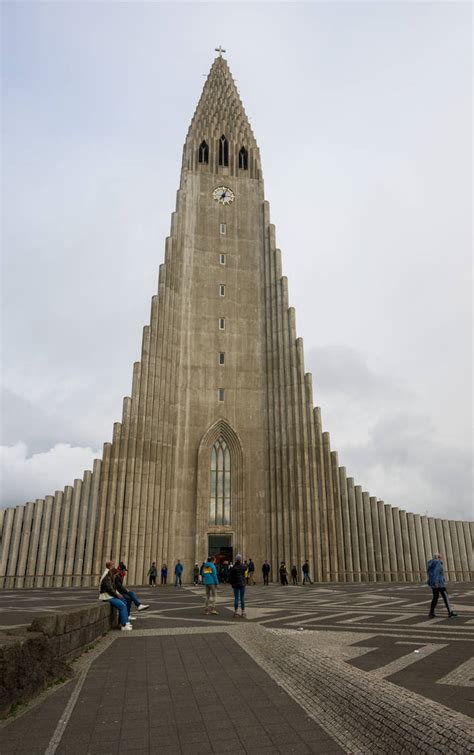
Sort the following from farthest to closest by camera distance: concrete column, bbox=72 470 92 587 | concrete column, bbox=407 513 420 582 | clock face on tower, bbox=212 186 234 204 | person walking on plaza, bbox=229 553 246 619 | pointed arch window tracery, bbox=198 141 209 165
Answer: pointed arch window tracery, bbox=198 141 209 165
clock face on tower, bbox=212 186 234 204
concrete column, bbox=407 513 420 582
concrete column, bbox=72 470 92 587
person walking on plaza, bbox=229 553 246 619

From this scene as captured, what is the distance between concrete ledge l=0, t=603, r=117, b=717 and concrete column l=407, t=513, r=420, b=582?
31.1 m

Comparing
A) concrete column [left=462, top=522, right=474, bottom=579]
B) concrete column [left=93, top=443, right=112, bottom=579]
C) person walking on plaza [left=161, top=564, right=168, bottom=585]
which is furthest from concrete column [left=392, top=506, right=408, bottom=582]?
concrete column [left=93, top=443, right=112, bottom=579]

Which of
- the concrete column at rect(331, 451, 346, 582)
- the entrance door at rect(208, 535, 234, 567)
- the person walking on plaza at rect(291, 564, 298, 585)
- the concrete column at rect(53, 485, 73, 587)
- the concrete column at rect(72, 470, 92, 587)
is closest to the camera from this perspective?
the concrete column at rect(72, 470, 92, 587)

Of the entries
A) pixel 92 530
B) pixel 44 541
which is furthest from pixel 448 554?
pixel 44 541

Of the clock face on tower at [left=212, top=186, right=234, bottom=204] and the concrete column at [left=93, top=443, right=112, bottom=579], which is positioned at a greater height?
the clock face on tower at [left=212, top=186, right=234, bottom=204]

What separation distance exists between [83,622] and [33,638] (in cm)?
244

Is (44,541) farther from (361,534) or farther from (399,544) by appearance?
(399,544)

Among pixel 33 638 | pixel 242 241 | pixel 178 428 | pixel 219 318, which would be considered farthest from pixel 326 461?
pixel 33 638

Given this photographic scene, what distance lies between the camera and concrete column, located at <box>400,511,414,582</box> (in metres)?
34.2

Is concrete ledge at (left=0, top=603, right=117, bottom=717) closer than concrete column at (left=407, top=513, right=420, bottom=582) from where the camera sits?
Yes

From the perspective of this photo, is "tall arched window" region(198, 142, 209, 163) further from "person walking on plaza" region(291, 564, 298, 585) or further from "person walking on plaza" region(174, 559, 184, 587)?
"person walking on plaza" region(291, 564, 298, 585)

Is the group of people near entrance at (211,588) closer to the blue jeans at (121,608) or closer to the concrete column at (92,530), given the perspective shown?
the blue jeans at (121,608)

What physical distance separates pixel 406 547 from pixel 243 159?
117 feet

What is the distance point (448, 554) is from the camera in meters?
36.2
